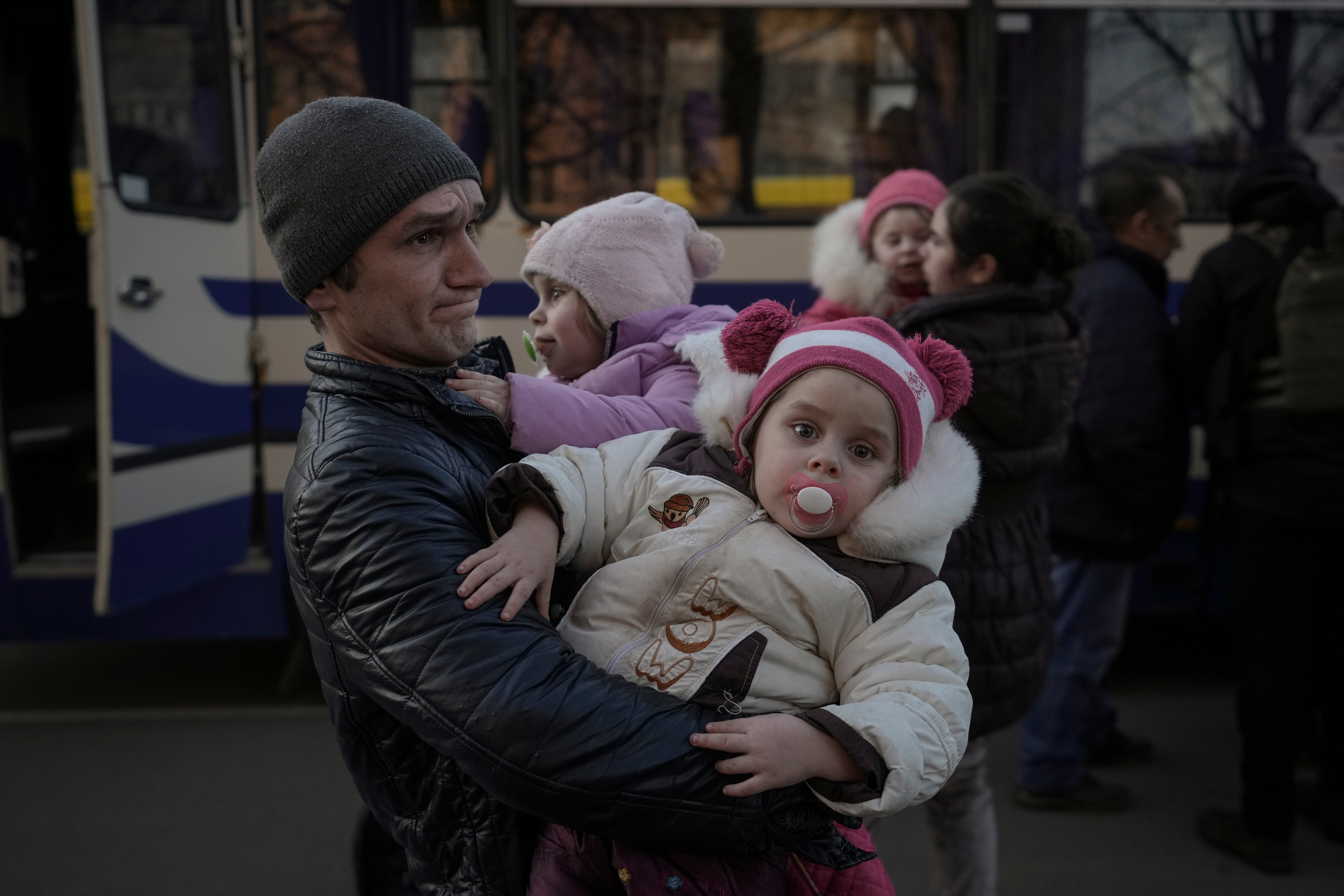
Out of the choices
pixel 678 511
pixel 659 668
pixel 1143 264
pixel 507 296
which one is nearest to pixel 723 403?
pixel 678 511

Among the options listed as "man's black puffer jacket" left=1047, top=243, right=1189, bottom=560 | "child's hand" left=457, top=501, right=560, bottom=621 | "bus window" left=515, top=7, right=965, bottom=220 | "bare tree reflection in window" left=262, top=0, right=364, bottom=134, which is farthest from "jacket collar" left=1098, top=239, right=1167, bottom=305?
"child's hand" left=457, top=501, right=560, bottom=621

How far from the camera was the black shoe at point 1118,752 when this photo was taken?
432cm

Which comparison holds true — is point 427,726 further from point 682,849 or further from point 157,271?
point 157,271

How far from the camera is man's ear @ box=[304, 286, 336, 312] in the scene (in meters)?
1.54

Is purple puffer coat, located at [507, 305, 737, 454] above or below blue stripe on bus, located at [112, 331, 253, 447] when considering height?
above

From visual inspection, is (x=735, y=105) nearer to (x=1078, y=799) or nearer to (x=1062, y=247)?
(x=1062, y=247)

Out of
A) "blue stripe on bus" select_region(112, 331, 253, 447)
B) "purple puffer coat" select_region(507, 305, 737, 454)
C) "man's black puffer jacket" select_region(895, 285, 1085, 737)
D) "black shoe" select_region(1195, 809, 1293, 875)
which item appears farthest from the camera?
"blue stripe on bus" select_region(112, 331, 253, 447)

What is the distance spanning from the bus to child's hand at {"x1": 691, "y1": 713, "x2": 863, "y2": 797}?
116 inches

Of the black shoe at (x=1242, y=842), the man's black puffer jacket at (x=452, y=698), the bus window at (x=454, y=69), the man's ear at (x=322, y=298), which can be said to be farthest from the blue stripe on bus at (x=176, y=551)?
the black shoe at (x=1242, y=842)

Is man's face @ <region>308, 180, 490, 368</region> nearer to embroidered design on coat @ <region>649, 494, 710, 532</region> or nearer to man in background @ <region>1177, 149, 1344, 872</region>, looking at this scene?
embroidered design on coat @ <region>649, 494, 710, 532</region>

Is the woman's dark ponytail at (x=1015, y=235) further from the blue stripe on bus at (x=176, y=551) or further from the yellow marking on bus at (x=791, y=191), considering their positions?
the blue stripe on bus at (x=176, y=551)

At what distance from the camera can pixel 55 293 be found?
5898 mm

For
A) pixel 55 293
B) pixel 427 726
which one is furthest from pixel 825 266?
pixel 55 293

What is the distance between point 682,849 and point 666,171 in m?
3.45
